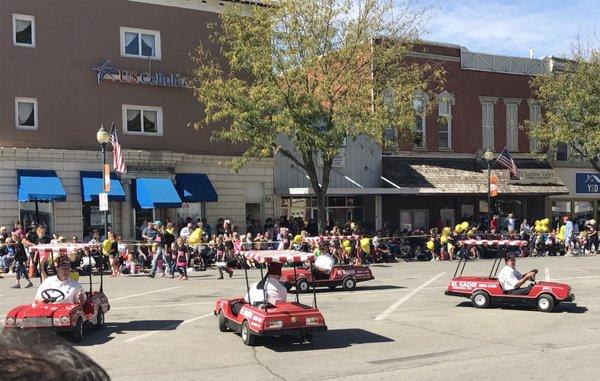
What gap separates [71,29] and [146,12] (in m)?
3.57

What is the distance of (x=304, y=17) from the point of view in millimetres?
27312

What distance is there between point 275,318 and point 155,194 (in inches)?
730

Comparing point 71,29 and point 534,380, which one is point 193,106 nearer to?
point 71,29

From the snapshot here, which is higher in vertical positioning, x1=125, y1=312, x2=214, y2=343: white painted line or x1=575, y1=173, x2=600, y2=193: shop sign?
x1=575, y1=173, x2=600, y2=193: shop sign

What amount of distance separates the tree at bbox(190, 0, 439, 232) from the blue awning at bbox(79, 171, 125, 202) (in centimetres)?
421

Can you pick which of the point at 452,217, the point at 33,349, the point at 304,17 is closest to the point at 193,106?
the point at 304,17

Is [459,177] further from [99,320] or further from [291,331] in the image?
[291,331]

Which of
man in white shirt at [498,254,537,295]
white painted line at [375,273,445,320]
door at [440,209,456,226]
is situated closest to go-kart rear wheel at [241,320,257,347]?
white painted line at [375,273,445,320]

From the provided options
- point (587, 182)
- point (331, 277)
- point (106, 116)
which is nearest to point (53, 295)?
point (331, 277)

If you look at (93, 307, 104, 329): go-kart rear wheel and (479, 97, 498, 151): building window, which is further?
(479, 97, 498, 151): building window

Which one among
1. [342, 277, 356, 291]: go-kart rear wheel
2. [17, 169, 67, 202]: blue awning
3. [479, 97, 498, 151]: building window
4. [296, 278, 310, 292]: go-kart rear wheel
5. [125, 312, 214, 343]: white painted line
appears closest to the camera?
[125, 312, 214, 343]: white painted line

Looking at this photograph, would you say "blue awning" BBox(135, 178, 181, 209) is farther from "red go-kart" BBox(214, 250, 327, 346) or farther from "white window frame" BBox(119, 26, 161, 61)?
"red go-kart" BBox(214, 250, 327, 346)

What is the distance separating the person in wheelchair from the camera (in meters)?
12.3

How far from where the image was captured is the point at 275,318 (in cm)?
1120
